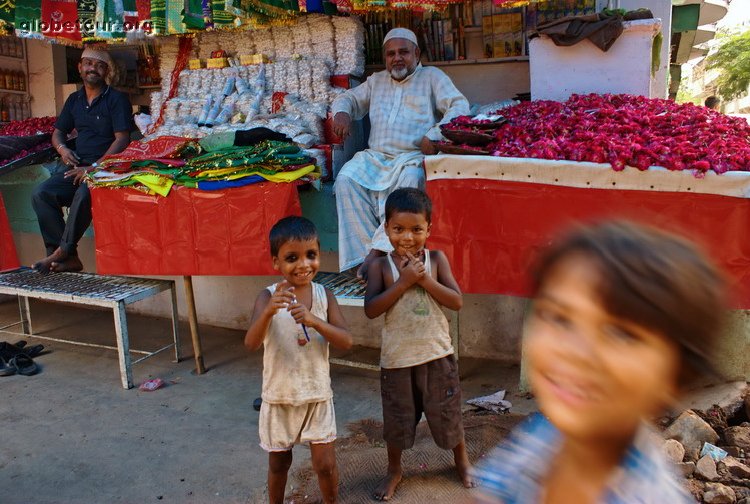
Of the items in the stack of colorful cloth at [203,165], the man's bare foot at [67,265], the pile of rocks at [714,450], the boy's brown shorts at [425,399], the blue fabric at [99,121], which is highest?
the blue fabric at [99,121]

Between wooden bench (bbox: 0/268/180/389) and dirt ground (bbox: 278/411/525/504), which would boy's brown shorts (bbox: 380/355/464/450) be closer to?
dirt ground (bbox: 278/411/525/504)

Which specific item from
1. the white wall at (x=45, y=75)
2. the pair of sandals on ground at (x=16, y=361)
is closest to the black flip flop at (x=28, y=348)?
the pair of sandals on ground at (x=16, y=361)

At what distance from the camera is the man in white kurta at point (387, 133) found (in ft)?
13.0

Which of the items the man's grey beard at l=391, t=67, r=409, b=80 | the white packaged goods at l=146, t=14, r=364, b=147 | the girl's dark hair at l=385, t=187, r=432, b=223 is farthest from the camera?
the white packaged goods at l=146, t=14, r=364, b=147

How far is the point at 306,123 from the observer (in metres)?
4.91

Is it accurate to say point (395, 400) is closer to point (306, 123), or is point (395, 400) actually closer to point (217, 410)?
point (217, 410)

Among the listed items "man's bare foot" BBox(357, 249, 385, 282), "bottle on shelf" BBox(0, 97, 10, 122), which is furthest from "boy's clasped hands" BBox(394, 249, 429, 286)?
"bottle on shelf" BBox(0, 97, 10, 122)

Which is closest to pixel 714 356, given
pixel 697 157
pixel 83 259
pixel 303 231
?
pixel 303 231

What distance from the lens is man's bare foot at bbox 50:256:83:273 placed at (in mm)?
4836

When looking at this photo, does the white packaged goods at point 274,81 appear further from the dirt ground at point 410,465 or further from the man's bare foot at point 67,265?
the dirt ground at point 410,465

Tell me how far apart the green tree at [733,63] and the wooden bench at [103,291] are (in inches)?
772

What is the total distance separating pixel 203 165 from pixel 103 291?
127 cm

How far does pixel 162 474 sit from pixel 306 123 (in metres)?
2.86

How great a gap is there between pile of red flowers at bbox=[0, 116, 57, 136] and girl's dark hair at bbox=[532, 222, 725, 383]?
6.22m
